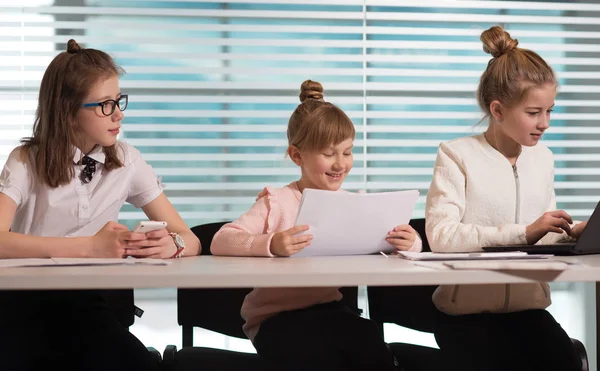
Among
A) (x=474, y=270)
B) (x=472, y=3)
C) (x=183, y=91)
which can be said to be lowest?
(x=474, y=270)

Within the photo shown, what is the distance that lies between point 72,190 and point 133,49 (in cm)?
184

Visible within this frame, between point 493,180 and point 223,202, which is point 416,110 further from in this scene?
point 493,180

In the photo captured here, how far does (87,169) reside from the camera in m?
2.19

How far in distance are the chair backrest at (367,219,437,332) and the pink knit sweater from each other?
0.22 metres

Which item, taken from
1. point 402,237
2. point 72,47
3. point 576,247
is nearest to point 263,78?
point 72,47

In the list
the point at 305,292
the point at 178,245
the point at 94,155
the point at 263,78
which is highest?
the point at 263,78

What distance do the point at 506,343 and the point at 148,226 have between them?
36.7 inches

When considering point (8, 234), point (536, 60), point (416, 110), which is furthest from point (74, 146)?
point (416, 110)

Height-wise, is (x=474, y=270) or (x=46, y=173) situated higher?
(x=46, y=173)

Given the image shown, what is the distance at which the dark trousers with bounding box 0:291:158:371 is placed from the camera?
1.82 meters

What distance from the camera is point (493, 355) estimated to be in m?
1.94

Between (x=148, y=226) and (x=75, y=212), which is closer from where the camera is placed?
(x=148, y=226)

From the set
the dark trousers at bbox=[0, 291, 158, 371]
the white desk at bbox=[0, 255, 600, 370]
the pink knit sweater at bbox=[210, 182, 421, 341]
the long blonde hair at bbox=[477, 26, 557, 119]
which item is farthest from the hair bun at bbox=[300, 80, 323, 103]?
the white desk at bbox=[0, 255, 600, 370]

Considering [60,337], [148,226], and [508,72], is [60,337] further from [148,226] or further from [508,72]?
[508,72]
